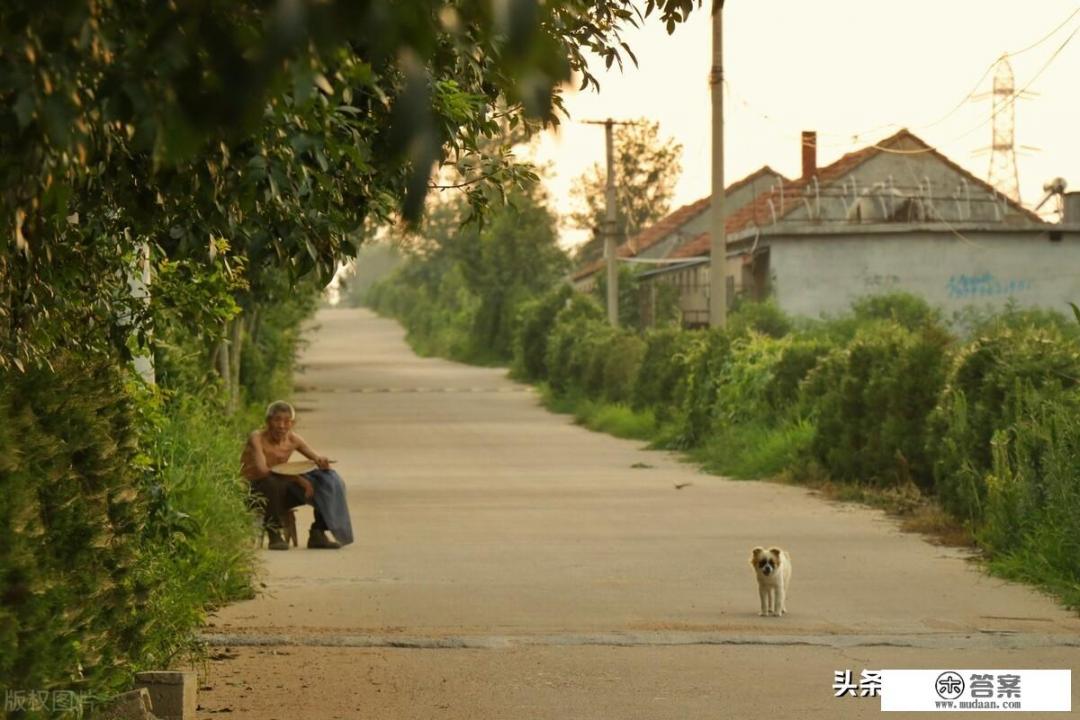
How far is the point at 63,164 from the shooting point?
396cm

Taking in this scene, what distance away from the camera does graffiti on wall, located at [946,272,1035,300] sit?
4834 cm

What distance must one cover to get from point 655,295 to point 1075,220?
47.5 feet

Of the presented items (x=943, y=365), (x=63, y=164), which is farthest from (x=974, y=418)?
(x=63, y=164)

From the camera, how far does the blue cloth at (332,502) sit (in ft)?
50.2

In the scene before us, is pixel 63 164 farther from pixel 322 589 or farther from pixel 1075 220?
pixel 1075 220

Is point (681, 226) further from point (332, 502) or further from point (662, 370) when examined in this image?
point (332, 502)

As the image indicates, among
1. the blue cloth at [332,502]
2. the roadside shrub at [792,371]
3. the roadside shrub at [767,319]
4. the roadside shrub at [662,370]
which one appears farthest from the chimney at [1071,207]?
the blue cloth at [332,502]

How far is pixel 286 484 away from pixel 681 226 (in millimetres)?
59892

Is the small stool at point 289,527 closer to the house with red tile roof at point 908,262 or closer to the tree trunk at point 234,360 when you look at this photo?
the tree trunk at point 234,360

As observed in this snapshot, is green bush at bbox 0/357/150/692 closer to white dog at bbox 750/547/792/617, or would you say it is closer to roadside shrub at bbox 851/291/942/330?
white dog at bbox 750/547/792/617

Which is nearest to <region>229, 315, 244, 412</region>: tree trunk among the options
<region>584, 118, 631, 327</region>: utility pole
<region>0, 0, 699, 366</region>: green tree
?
<region>0, 0, 699, 366</region>: green tree

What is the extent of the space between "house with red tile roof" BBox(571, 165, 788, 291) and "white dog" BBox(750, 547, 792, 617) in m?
60.0

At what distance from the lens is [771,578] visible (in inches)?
Result: 452

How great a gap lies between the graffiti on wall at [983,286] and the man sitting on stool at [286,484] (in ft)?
115
